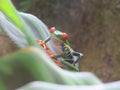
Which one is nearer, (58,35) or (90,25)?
(58,35)

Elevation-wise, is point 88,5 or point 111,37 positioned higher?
point 88,5

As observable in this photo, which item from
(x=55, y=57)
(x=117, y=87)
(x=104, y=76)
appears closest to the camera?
(x=117, y=87)

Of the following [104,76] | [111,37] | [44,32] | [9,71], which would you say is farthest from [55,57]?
[111,37]

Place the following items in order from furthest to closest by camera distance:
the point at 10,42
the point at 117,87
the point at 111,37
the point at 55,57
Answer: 1. the point at 111,37
2. the point at 55,57
3. the point at 10,42
4. the point at 117,87

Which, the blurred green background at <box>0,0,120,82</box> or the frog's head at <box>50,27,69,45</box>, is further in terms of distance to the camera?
the blurred green background at <box>0,0,120,82</box>

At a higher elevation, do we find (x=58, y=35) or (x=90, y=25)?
(x=90, y=25)

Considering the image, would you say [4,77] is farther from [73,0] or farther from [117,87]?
[73,0]

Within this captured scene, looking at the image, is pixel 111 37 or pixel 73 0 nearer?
pixel 111 37

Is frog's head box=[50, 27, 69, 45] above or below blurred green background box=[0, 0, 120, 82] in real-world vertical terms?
below
